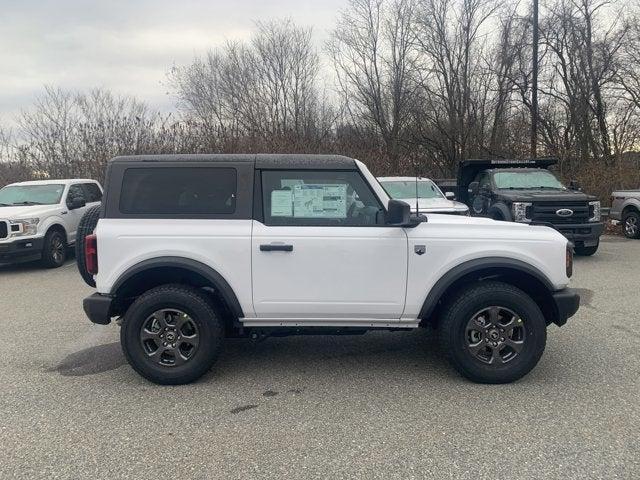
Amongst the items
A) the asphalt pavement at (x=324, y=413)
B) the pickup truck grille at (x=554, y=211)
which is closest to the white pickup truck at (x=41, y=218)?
the asphalt pavement at (x=324, y=413)

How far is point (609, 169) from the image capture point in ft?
56.1

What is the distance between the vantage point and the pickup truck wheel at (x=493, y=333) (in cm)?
394

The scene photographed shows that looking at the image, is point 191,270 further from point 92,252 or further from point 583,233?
point 583,233

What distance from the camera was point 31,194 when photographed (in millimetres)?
10891

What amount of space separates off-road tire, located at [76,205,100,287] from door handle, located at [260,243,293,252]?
1.66m

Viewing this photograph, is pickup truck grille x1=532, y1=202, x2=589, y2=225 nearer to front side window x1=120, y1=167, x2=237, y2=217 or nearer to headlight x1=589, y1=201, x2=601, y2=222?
headlight x1=589, y1=201, x2=601, y2=222

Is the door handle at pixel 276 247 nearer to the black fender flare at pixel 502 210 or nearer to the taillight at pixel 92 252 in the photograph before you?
the taillight at pixel 92 252

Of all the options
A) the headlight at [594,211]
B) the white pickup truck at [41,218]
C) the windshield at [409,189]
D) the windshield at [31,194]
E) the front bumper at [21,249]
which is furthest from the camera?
the windshield at [409,189]

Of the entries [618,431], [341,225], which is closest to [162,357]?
[341,225]

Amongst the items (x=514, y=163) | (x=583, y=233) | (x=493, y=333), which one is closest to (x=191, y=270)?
(x=493, y=333)

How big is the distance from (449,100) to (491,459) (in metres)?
20.7

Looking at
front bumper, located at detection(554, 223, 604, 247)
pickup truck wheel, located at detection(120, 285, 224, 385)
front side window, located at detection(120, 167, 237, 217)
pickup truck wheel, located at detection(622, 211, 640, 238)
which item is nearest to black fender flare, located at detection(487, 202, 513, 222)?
front bumper, located at detection(554, 223, 604, 247)

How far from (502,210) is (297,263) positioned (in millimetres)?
7112

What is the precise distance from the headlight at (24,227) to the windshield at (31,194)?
1.08 meters
